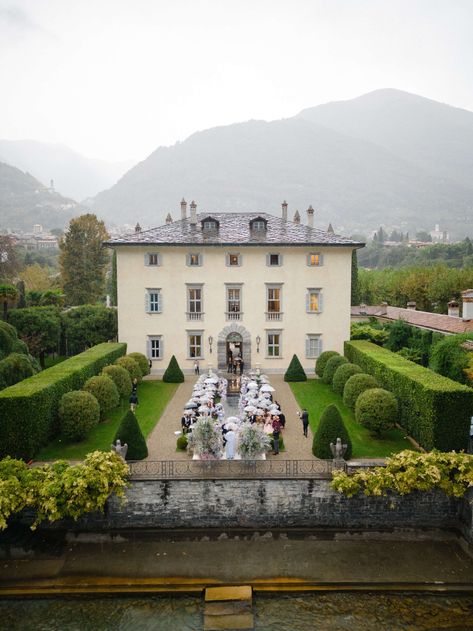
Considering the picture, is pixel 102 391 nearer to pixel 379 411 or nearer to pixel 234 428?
pixel 234 428

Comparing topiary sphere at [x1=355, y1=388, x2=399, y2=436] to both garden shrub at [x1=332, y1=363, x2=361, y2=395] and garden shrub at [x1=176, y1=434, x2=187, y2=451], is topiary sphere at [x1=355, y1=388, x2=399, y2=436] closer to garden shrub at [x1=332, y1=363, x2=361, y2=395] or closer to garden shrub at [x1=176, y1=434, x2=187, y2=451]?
garden shrub at [x1=332, y1=363, x2=361, y2=395]

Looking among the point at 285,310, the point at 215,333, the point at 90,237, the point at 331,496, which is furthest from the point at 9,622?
the point at 90,237

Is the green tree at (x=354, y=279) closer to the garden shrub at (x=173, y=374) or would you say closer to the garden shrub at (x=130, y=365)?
the garden shrub at (x=173, y=374)

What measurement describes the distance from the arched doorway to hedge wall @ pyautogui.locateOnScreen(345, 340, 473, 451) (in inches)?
582

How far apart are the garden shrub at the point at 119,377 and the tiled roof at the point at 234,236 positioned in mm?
11498

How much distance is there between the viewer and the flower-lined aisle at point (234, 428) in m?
20.5

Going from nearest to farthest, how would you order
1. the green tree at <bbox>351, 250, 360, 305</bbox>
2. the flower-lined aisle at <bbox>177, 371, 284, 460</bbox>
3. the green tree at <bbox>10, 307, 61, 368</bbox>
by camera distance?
the flower-lined aisle at <bbox>177, 371, 284, 460</bbox> → the green tree at <bbox>10, 307, 61, 368</bbox> → the green tree at <bbox>351, 250, 360, 305</bbox>

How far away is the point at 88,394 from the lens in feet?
79.4

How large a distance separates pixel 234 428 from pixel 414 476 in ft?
28.1

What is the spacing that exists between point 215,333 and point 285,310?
6270 mm

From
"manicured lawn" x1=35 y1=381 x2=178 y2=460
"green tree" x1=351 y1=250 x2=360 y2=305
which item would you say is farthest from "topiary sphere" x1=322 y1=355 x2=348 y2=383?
"green tree" x1=351 y1=250 x2=360 y2=305

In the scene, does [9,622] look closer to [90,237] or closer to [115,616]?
[115,616]

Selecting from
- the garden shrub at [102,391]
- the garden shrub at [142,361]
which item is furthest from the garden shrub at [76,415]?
the garden shrub at [142,361]

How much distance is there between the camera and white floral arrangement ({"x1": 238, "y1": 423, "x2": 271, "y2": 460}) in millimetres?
20328
